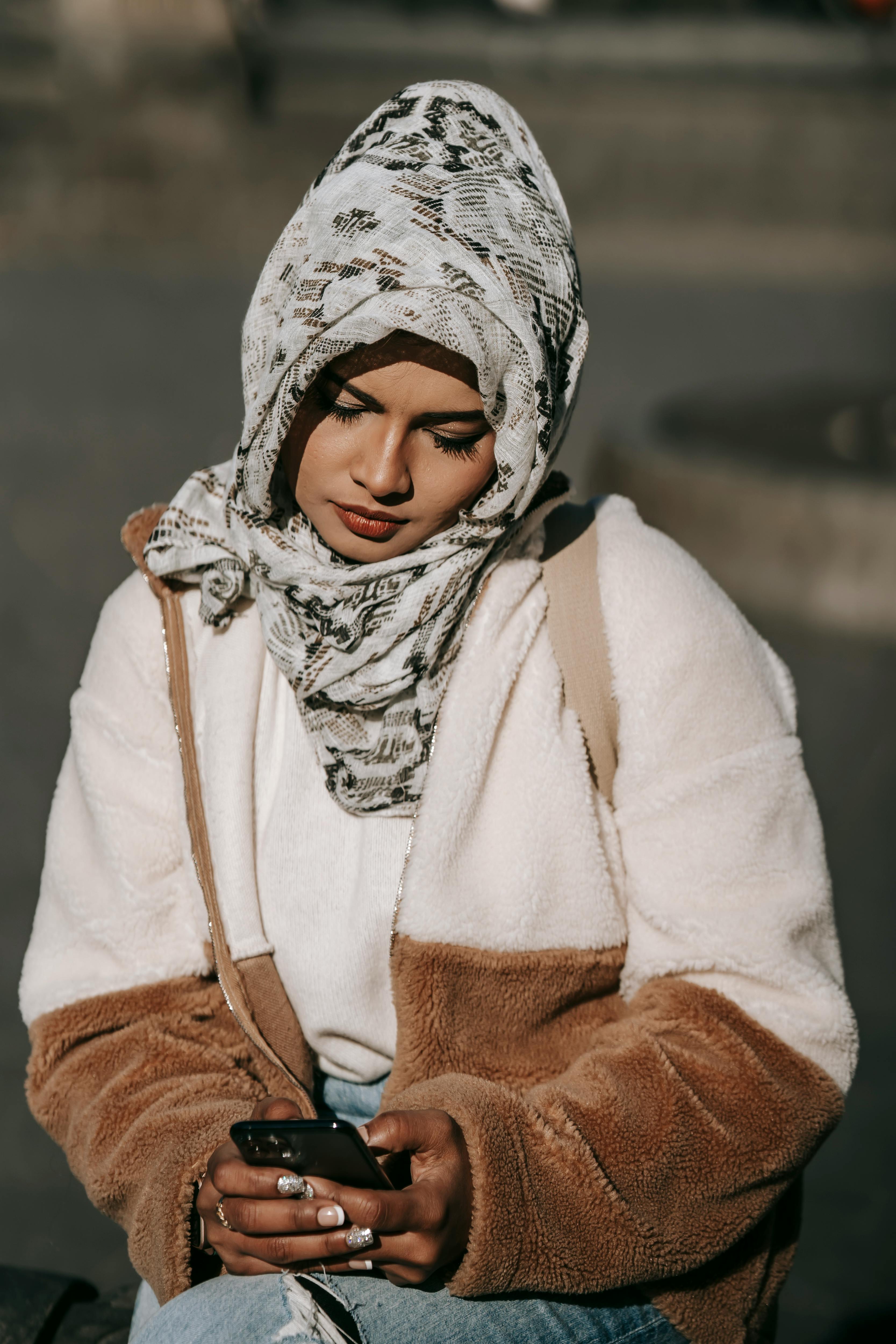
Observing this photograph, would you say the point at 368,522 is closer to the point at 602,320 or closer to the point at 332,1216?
the point at 332,1216

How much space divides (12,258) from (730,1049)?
1531 centimetres

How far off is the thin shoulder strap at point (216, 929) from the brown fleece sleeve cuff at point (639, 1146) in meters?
0.26

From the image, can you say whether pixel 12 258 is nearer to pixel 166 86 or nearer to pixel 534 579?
pixel 166 86

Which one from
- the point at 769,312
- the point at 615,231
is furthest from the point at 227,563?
the point at 615,231

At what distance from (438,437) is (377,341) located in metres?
0.16

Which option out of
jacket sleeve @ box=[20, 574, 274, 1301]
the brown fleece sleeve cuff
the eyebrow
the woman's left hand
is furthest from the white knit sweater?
the eyebrow

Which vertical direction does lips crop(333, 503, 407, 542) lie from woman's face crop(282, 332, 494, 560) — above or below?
below

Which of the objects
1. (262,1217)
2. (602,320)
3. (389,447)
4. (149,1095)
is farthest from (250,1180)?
(602,320)

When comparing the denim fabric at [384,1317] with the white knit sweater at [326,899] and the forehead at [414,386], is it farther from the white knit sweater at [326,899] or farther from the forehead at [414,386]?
the forehead at [414,386]

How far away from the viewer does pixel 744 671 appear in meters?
1.98

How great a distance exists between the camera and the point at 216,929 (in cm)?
200

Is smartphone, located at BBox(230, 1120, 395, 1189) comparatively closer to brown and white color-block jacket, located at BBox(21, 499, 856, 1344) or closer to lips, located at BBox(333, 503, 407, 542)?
brown and white color-block jacket, located at BBox(21, 499, 856, 1344)

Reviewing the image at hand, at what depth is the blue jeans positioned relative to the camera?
5.52 ft

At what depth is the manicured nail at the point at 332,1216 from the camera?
63.7 inches
